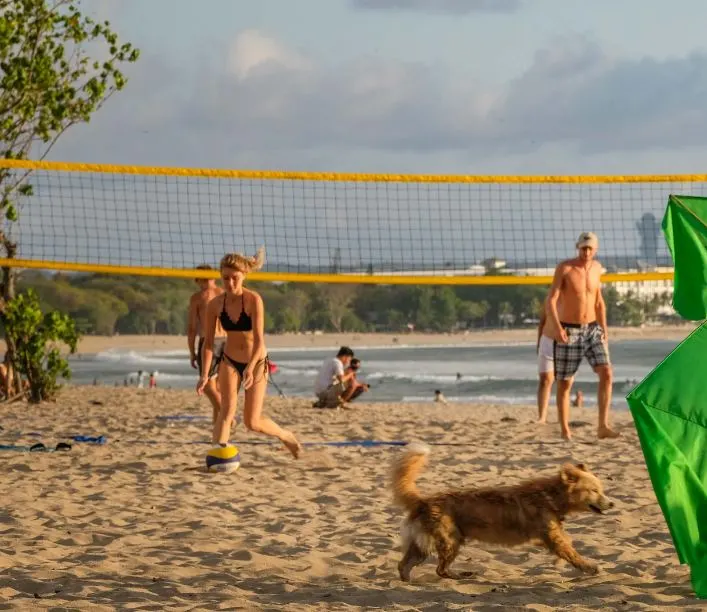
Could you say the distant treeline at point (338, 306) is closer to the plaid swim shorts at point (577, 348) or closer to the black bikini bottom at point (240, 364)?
the plaid swim shorts at point (577, 348)

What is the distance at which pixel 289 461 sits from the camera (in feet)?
25.6

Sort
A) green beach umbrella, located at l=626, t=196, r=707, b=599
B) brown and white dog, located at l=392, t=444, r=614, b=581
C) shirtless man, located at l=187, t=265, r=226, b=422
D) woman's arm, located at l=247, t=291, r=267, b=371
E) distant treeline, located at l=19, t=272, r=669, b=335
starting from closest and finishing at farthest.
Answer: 1. green beach umbrella, located at l=626, t=196, r=707, b=599
2. brown and white dog, located at l=392, t=444, r=614, b=581
3. woman's arm, located at l=247, t=291, r=267, b=371
4. shirtless man, located at l=187, t=265, r=226, b=422
5. distant treeline, located at l=19, t=272, r=669, b=335

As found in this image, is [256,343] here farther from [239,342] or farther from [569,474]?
[569,474]

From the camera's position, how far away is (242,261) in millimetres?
7215

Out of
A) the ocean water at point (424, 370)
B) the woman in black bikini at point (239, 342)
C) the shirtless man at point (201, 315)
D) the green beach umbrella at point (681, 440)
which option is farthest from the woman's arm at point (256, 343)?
the ocean water at point (424, 370)

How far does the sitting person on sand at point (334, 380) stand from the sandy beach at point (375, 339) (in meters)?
42.3

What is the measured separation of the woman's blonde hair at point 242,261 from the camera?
7188 millimetres

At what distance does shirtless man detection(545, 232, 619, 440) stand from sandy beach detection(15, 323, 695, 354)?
47.7 metres

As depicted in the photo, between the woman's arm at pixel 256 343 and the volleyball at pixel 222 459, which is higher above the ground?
the woman's arm at pixel 256 343

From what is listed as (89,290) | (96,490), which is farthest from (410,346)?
(96,490)

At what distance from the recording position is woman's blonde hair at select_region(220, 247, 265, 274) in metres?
7.19

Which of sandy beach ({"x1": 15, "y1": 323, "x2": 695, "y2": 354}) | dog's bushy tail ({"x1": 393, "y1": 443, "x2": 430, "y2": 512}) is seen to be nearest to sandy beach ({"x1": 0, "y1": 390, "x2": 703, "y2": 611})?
dog's bushy tail ({"x1": 393, "y1": 443, "x2": 430, "y2": 512})

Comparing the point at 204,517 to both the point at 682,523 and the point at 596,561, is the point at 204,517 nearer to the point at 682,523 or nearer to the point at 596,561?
the point at 596,561

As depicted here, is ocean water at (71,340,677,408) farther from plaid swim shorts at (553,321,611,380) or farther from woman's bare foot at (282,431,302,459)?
woman's bare foot at (282,431,302,459)
